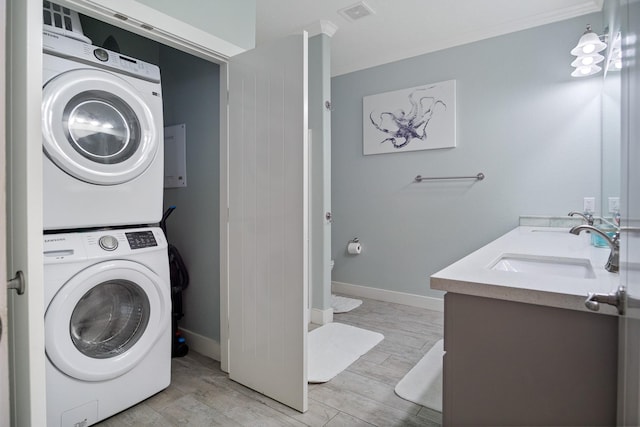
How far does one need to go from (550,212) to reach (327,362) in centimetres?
207

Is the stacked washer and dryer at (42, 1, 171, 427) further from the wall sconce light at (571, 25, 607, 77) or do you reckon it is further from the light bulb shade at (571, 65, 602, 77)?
the light bulb shade at (571, 65, 602, 77)

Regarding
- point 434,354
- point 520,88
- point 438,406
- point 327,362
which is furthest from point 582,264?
point 520,88

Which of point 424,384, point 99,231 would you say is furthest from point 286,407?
point 99,231

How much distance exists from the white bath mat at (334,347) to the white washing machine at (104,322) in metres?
0.89

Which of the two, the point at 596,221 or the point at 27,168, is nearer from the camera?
the point at 27,168

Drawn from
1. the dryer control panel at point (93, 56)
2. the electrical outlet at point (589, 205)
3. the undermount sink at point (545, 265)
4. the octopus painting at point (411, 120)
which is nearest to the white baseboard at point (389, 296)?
the electrical outlet at point (589, 205)

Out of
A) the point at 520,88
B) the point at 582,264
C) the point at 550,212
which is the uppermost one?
the point at 520,88

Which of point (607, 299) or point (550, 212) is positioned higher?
point (550, 212)

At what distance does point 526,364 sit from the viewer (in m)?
0.97

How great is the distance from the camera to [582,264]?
1.43m

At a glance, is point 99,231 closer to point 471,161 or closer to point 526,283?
point 526,283

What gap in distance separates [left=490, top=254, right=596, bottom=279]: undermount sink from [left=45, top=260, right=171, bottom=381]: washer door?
1.64 metres

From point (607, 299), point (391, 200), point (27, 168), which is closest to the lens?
point (607, 299)

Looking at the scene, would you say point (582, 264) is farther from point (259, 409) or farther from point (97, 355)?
point (97, 355)
